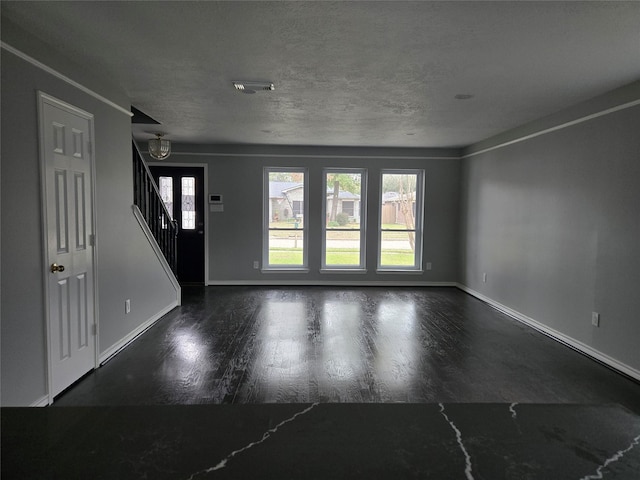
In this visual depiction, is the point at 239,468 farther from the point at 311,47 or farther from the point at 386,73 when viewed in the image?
the point at 386,73

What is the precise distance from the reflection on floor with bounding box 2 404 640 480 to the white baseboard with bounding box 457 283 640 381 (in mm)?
3141

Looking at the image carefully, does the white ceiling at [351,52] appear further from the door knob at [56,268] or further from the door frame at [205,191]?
the door frame at [205,191]

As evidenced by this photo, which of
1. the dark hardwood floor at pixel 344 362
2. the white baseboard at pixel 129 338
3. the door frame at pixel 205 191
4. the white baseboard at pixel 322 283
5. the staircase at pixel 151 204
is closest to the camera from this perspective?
the dark hardwood floor at pixel 344 362

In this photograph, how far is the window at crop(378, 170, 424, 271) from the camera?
7355mm

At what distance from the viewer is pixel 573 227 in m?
4.13

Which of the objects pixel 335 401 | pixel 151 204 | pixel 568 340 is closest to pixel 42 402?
pixel 335 401

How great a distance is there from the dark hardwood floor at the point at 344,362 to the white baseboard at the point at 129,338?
2.7 inches

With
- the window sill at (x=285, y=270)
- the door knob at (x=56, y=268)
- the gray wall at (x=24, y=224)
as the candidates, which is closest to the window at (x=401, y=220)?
the window sill at (x=285, y=270)

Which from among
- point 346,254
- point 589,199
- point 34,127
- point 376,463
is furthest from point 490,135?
point 376,463

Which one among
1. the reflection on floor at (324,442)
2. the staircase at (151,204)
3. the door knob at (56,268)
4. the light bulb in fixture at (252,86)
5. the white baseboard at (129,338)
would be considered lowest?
the white baseboard at (129,338)

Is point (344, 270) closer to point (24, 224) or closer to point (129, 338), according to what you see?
point (129, 338)

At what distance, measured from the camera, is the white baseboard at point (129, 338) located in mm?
3535

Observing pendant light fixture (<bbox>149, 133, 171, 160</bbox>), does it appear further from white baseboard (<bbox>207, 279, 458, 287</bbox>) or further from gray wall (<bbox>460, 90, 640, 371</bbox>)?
gray wall (<bbox>460, 90, 640, 371</bbox>)

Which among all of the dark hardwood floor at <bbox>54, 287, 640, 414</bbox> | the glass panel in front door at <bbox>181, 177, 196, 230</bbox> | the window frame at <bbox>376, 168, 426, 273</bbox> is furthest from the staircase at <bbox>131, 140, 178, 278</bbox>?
the window frame at <bbox>376, 168, 426, 273</bbox>
